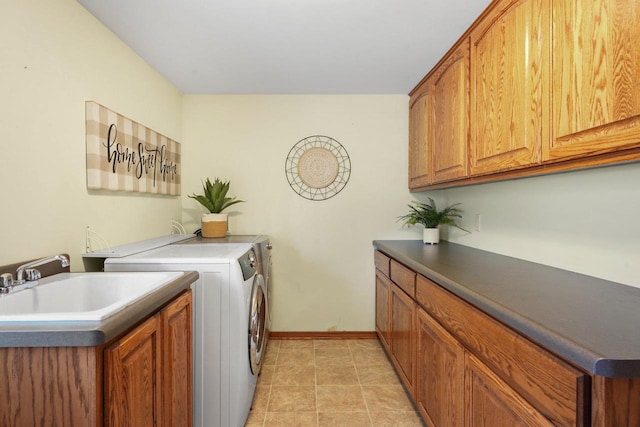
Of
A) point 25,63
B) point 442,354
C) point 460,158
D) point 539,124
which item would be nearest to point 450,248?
point 460,158

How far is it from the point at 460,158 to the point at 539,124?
2.24 ft

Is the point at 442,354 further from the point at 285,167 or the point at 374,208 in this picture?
the point at 285,167

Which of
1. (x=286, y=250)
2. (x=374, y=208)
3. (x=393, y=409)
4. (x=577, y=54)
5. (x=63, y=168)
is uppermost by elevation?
(x=577, y=54)

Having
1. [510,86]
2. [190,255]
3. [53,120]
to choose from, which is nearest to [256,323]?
[190,255]

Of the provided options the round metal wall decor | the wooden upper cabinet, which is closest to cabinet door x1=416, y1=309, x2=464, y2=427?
the wooden upper cabinet

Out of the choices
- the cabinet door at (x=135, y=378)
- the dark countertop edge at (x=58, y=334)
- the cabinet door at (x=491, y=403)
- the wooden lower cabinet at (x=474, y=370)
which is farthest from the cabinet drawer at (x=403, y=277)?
the dark countertop edge at (x=58, y=334)

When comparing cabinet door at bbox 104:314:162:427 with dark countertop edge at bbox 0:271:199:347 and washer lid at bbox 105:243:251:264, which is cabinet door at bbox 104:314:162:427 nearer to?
dark countertop edge at bbox 0:271:199:347

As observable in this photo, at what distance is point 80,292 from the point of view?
1.36m

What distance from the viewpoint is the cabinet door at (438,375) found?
136cm

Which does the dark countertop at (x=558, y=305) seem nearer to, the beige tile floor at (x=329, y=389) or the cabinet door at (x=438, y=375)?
the cabinet door at (x=438, y=375)

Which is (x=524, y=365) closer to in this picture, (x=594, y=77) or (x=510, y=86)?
(x=594, y=77)

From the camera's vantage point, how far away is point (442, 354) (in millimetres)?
1523

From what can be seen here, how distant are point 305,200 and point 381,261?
882 mm

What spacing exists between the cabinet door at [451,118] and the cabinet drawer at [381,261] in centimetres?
72
